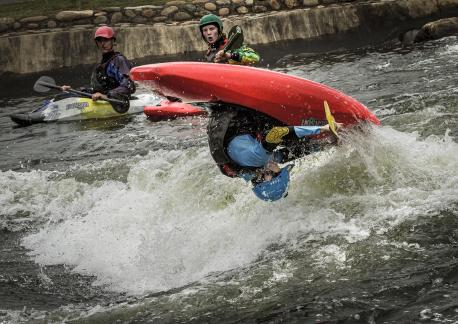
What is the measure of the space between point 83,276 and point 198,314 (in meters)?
1.76

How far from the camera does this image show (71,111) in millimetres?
11898

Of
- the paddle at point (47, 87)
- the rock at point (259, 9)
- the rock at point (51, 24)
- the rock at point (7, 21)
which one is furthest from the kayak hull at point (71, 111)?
the rock at point (259, 9)

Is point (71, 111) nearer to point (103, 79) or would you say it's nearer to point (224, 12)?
point (103, 79)

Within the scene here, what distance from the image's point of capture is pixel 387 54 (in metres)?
13.6

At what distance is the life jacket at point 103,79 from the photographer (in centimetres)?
1109

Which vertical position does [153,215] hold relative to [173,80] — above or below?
below

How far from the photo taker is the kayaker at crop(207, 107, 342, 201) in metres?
5.26

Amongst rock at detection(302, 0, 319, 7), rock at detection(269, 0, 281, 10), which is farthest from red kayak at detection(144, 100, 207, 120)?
rock at detection(302, 0, 319, 7)

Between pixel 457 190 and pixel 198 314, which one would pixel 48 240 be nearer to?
pixel 198 314

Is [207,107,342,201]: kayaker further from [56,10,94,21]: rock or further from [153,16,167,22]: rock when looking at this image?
[56,10,94,21]: rock

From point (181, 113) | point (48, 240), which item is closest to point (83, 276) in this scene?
point (48, 240)

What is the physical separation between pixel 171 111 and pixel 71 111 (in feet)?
6.54

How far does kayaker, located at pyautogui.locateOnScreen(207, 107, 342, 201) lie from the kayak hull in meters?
6.57

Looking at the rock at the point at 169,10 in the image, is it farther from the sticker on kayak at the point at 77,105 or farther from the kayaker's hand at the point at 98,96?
the kayaker's hand at the point at 98,96
